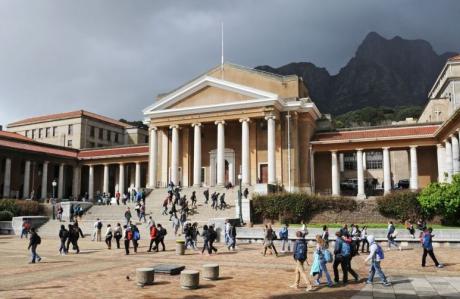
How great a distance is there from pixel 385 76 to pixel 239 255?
13809cm

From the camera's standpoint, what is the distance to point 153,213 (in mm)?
35969

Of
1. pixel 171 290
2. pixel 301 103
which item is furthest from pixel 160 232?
pixel 301 103

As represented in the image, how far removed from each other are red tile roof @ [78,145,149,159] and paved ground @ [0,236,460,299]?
34.5 meters

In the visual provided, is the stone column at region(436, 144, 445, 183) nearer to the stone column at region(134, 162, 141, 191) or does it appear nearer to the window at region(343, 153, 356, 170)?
the window at region(343, 153, 356, 170)

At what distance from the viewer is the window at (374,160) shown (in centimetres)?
6888

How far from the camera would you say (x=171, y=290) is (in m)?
11.9

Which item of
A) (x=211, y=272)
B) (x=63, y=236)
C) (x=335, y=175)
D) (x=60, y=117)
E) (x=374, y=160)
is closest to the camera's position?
(x=211, y=272)

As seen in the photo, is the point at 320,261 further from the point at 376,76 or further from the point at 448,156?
the point at 376,76

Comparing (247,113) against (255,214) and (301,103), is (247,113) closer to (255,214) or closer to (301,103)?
(301,103)

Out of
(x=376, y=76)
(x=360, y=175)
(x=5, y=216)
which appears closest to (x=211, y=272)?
(x=5, y=216)

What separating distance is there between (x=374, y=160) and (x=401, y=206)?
137 ft

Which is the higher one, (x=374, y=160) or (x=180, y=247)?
(x=374, y=160)

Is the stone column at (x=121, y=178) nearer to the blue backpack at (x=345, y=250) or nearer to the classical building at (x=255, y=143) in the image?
the classical building at (x=255, y=143)

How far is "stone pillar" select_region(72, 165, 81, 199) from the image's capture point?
193 feet
